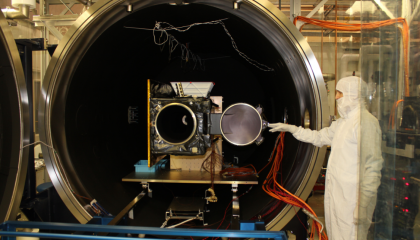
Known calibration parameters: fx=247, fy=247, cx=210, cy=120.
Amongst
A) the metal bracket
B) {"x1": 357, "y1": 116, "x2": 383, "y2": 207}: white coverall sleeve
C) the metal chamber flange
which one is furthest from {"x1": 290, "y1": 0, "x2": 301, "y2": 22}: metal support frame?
the metal chamber flange

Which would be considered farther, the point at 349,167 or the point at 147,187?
the point at 147,187

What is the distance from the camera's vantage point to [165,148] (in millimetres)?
1941

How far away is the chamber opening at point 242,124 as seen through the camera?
187 centimetres

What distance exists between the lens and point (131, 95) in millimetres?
2475

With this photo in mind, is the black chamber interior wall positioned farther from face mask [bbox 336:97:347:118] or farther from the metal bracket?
face mask [bbox 336:97:347:118]

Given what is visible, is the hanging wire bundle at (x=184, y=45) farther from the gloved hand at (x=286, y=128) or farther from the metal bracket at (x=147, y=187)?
the metal bracket at (x=147, y=187)

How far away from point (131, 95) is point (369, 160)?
206 centimetres

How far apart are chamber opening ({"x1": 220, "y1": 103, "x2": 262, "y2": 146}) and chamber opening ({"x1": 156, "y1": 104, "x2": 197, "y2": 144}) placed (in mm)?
284

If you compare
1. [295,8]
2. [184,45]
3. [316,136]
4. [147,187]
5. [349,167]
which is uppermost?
[295,8]

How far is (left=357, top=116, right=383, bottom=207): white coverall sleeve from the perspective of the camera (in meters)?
1.17

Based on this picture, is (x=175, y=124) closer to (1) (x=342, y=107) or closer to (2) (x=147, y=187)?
(2) (x=147, y=187)

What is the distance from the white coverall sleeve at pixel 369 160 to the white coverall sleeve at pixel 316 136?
0.79 feet

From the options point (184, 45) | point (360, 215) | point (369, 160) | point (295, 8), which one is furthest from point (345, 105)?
point (184, 45)

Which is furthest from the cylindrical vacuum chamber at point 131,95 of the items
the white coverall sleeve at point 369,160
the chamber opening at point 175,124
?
the chamber opening at point 175,124
